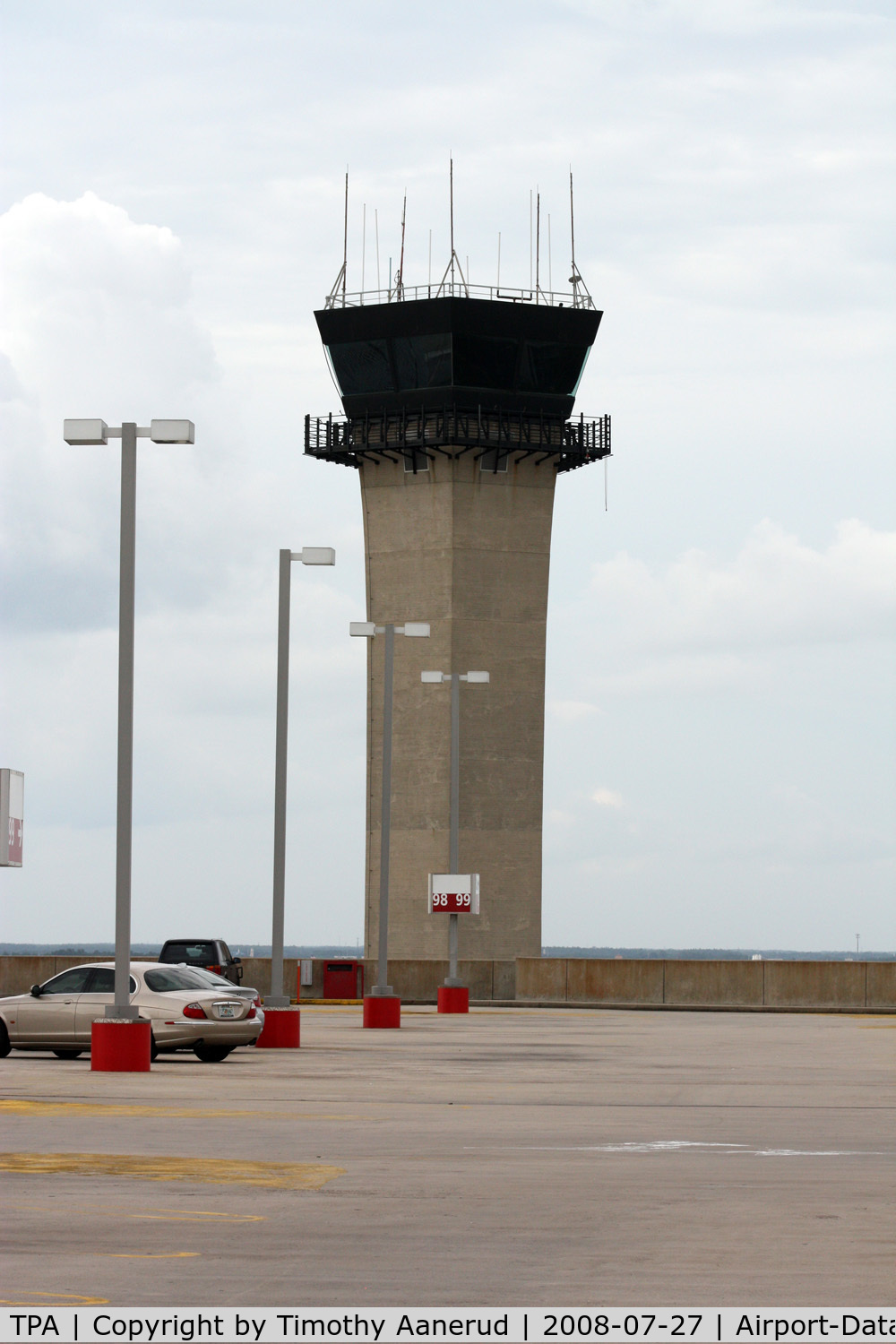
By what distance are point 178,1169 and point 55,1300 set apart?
5.09m

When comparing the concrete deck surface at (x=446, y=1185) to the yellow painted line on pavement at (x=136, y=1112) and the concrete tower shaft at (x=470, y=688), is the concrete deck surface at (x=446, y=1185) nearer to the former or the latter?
the yellow painted line on pavement at (x=136, y=1112)

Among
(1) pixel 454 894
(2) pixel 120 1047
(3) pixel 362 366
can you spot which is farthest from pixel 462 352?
(2) pixel 120 1047

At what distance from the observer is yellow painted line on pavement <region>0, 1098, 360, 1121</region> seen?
1812 centimetres

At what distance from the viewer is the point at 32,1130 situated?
16406mm

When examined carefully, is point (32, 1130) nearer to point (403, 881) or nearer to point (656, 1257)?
point (656, 1257)

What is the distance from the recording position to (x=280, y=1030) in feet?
99.6

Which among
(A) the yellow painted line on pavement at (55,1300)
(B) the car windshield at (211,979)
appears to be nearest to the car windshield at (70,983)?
(B) the car windshield at (211,979)

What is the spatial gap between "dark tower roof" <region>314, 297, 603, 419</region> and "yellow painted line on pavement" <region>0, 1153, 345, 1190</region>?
49.8 m

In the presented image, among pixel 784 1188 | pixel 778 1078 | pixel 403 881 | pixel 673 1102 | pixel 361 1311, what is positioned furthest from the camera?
pixel 403 881

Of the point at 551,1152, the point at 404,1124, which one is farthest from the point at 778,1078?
the point at 551,1152

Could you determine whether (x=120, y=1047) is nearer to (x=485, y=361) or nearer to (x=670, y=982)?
(x=670, y=982)

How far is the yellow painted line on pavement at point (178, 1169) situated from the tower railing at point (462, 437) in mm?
49538

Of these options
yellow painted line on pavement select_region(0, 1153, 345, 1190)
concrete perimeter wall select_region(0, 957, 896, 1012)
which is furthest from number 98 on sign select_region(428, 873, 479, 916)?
yellow painted line on pavement select_region(0, 1153, 345, 1190)

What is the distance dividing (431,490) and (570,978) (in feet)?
61.9
